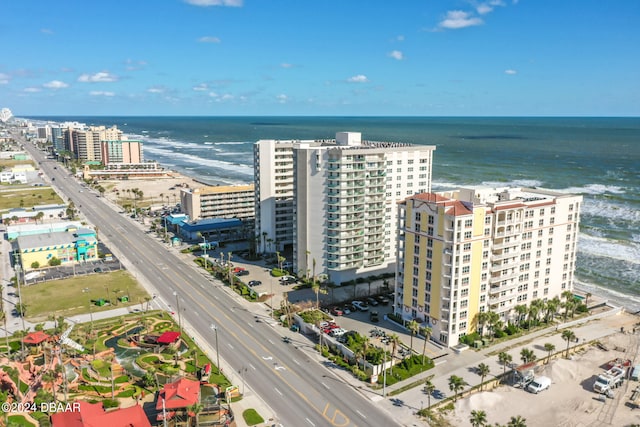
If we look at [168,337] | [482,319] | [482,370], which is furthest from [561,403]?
[168,337]

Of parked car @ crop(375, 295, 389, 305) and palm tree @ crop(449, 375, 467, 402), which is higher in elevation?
palm tree @ crop(449, 375, 467, 402)

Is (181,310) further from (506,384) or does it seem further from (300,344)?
(506,384)

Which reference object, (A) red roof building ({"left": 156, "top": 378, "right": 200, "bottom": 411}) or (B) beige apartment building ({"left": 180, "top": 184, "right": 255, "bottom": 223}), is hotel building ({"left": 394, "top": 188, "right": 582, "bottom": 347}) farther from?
(B) beige apartment building ({"left": 180, "top": 184, "right": 255, "bottom": 223})

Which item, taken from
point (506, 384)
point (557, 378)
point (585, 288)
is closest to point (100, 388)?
point (506, 384)

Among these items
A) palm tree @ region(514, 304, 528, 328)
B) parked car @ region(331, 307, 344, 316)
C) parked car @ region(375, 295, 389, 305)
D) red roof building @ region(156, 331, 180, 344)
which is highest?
palm tree @ region(514, 304, 528, 328)

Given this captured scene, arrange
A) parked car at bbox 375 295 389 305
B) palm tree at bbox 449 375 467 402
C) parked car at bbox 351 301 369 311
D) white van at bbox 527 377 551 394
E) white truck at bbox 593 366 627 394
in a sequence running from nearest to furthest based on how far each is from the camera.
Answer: palm tree at bbox 449 375 467 402 → white truck at bbox 593 366 627 394 → white van at bbox 527 377 551 394 → parked car at bbox 351 301 369 311 → parked car at bbox 375 295 389 305

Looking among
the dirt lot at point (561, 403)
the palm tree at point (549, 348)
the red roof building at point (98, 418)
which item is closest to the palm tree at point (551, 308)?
the palm tree at point (549, 348)

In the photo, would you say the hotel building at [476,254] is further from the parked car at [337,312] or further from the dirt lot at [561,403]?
the dirt lot at [561,403]

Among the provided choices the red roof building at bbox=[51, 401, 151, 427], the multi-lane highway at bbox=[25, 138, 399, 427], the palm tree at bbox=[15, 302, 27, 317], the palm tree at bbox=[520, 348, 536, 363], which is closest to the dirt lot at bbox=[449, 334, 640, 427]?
the palm tree at bbox=[520, 348, 536, 363]
